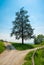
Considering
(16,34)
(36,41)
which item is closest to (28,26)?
(16,34)

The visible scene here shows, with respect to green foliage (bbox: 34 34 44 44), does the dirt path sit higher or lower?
lower

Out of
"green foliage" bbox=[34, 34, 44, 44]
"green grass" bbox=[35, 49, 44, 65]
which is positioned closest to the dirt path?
"green grass" bbox=[35, 49, 44, 65]

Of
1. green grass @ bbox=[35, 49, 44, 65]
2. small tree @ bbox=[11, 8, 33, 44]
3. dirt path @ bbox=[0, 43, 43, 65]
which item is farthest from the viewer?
small tree @ bbox=[11, 8, 33, 44]

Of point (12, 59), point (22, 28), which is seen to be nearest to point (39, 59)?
point (12, 59)

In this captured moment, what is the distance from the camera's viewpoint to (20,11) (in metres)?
53.2

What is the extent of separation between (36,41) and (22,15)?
20.2 metres

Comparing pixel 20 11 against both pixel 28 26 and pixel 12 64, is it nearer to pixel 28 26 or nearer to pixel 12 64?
pixel 28 26

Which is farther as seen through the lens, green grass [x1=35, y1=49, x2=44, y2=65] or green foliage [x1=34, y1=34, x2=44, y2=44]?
green foliage [x1=34, y1=34, x2=44, y2=44]

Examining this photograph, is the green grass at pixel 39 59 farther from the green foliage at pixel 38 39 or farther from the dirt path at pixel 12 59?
the green foliage at pixel 38 39

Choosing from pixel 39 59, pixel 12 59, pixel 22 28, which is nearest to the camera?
pixel 39 59

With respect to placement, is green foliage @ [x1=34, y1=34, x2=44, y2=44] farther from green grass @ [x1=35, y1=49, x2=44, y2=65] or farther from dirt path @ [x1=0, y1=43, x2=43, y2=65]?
dirt path @ [x1=0, y1=43, x2=43, y2=65]

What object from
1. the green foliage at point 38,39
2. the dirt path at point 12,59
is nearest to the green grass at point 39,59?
the dirt path at point 12,59

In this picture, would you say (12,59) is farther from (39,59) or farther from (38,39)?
(38,39)

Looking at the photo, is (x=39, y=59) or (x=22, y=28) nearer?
(x=39, y=59)
